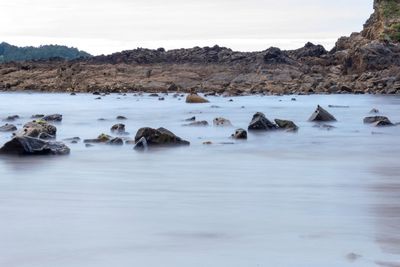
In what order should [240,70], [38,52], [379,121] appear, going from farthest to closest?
[38,52], [240,70], [379,121]

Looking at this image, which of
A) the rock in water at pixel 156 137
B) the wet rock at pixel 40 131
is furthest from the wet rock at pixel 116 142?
the wet rock at pixel 40 131

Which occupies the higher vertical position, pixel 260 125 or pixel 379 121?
pixel 260 125

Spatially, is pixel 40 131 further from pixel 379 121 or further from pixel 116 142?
pixel 379 121

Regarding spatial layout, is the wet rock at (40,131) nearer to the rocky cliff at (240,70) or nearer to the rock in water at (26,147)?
the rock in water at (26,147)

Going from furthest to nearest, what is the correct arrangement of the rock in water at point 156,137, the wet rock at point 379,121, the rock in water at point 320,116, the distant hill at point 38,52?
the distant hill at point 38,52
the rock in water at point 320,116
the wet rock at point 379,121
the rock in water at point 156,137

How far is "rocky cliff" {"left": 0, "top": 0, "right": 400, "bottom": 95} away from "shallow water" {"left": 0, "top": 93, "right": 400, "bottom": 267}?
39.0 m

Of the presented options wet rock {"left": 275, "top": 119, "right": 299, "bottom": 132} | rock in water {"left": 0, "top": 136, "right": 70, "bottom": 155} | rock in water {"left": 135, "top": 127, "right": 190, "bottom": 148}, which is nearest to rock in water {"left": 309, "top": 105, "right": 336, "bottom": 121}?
wet rock {"left": 275, "top": 119, "right": 299, "bottom": 132}

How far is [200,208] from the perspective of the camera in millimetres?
7309

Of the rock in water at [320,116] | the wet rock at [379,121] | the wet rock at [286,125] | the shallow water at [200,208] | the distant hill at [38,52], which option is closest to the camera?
the shallow water at [200,208]

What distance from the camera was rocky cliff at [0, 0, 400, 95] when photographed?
57344 mm

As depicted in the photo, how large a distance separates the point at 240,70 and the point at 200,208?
58.0 metres

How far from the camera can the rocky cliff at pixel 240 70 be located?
57.3 m

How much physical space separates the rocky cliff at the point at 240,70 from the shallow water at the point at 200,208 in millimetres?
38987

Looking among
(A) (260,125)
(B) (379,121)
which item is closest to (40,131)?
(A) (260,125)
